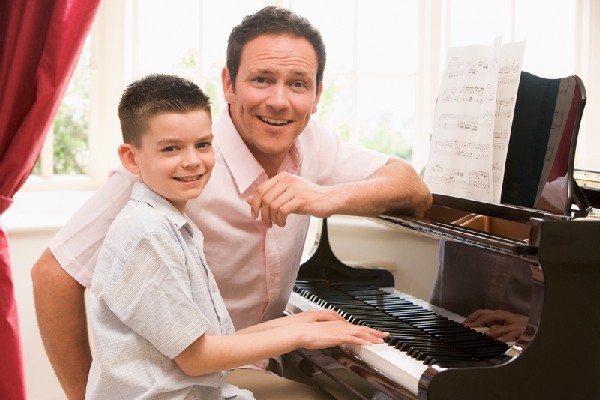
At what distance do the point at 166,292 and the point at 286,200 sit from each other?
0.37 m

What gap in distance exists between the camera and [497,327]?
5.19 ft

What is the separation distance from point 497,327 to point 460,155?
554 mm

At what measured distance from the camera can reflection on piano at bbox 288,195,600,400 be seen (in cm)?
135

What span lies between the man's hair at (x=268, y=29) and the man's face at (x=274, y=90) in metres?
0.02

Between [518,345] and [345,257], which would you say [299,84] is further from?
[518,345]

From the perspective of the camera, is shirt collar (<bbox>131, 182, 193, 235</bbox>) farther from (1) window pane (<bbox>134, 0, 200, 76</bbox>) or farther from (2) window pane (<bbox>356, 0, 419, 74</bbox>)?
(2) window pane (<bbox>356, 0, 419, 74</bbox>)

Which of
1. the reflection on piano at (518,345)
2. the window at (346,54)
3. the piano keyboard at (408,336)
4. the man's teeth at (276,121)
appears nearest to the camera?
the reflection on piano at (518,345)

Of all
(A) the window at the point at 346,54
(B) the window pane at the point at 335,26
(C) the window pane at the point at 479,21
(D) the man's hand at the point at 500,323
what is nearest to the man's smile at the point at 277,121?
(D) the man's hand at the point at 500,323

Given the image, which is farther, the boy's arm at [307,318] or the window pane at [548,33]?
the window pane at [548,33]

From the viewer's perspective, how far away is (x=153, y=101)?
1626mm

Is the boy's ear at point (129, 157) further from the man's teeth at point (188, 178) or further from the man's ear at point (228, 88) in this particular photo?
the man's ear at point (228, 88)

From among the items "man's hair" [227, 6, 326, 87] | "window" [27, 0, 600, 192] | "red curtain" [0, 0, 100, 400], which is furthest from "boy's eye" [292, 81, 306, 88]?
"window" [27, 0, 600, 192]

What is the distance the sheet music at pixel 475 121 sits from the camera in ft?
6.23

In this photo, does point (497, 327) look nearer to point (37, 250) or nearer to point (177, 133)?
point (177, 133)
